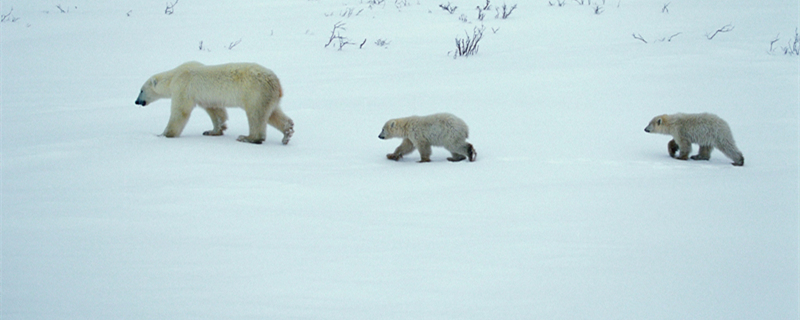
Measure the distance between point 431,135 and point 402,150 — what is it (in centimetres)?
36

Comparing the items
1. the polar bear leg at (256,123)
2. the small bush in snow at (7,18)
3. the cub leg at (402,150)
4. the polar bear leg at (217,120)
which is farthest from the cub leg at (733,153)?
the small bush in snow at (7,18)

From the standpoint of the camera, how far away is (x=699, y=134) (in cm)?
575

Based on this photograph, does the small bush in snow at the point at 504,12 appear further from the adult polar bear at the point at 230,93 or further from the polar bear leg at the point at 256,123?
the polar bear leg at the point at 256,123

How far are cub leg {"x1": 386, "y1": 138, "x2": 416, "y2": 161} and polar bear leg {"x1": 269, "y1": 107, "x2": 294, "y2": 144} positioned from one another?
1.10m

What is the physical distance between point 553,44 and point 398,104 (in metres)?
4.45

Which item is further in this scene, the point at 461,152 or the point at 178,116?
the point at 178,116

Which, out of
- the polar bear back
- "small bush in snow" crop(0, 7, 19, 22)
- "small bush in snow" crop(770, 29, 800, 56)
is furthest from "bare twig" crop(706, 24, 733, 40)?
"small bush in snow" crop(0, 7, 19, 22)

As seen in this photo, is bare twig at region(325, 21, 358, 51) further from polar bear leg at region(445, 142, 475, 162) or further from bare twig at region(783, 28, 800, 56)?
bare twig at region(783, 28, 800, 56)

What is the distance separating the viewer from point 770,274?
10.0 ft

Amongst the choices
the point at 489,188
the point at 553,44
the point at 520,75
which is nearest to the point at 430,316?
the point at 489,188

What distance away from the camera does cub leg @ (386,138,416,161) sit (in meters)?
6.03

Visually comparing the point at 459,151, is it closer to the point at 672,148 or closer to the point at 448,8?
the point at 672,148

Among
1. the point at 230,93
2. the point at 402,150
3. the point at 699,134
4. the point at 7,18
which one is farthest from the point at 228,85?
the point at 7,18

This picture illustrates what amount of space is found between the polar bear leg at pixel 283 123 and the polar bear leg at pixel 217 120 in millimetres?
565
